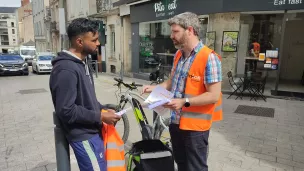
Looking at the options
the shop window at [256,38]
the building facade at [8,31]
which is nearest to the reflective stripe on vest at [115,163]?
the shop window at [256,38]

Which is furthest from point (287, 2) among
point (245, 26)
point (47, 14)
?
point (47, 14)

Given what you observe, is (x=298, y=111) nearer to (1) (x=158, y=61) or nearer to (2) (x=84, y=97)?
(2) (x=84, y=97)

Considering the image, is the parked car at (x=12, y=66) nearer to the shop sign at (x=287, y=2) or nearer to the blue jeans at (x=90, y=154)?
the shop sign at (x=287, y=2)

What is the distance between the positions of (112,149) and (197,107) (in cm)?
82

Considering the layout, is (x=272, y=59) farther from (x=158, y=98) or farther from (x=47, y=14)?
(x=47, y=14)

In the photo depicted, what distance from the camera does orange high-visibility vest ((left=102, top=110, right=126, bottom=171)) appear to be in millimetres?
2090

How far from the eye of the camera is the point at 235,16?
8242mm

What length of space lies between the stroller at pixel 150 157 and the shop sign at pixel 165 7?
8.76m

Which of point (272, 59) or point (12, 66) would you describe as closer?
point (272, 59)

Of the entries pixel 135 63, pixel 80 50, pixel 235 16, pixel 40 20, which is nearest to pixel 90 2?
pixel 135 63

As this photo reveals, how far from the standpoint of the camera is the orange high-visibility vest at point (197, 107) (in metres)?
2.08

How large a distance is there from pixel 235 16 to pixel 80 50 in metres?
7.39

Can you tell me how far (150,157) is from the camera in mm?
2258

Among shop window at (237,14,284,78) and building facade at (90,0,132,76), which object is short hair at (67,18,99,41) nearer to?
shop window at (237,14,284,78)
